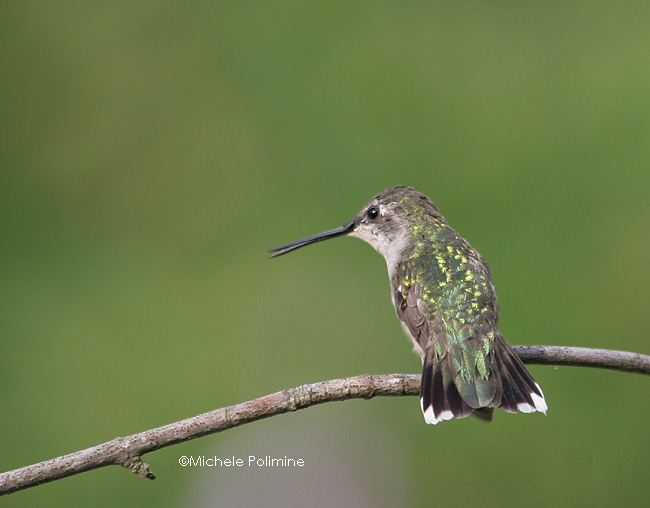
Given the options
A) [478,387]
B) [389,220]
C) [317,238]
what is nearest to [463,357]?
[478,387]

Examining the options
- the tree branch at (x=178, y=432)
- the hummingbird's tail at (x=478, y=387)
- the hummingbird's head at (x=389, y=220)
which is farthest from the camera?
the hummingbird's head at (x=389, y=220)

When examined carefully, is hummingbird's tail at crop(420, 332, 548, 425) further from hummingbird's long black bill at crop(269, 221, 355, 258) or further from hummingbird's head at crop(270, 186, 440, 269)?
hummingbird's long black bill at crop(269, 221, 355, 258)

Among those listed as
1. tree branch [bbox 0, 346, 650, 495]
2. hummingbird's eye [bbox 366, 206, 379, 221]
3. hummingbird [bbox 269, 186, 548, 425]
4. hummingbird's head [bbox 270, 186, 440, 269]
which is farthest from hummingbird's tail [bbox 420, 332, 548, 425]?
hummingbird's eye [bbox 366, 206, 379, 221]

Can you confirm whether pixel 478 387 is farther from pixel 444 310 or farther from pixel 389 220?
pixel 389 220

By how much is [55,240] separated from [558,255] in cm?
305

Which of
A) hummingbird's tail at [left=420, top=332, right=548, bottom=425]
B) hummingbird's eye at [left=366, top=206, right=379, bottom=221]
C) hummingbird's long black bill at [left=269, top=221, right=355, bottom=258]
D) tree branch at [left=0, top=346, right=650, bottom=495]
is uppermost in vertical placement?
hummingbird's eye at [left=366, top=206, right=379, bottom=221]

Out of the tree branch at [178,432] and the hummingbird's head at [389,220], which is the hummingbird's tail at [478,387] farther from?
the hummingbird's head at [389,220]

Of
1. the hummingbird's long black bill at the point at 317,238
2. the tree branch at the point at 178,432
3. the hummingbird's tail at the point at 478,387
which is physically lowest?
the hummingbird's tail at the point at 478,387

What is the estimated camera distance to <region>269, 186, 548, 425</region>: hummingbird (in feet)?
8.08

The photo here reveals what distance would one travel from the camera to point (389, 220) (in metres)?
3.32

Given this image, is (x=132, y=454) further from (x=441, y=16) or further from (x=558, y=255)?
(x=441, y=16)

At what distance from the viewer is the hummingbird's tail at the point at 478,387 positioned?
2.42 metres

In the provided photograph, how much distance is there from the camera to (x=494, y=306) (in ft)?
9.29

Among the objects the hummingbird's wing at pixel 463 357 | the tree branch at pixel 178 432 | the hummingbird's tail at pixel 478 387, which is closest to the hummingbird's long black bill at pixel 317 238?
the hummingbird's wing at pixel 463 357
